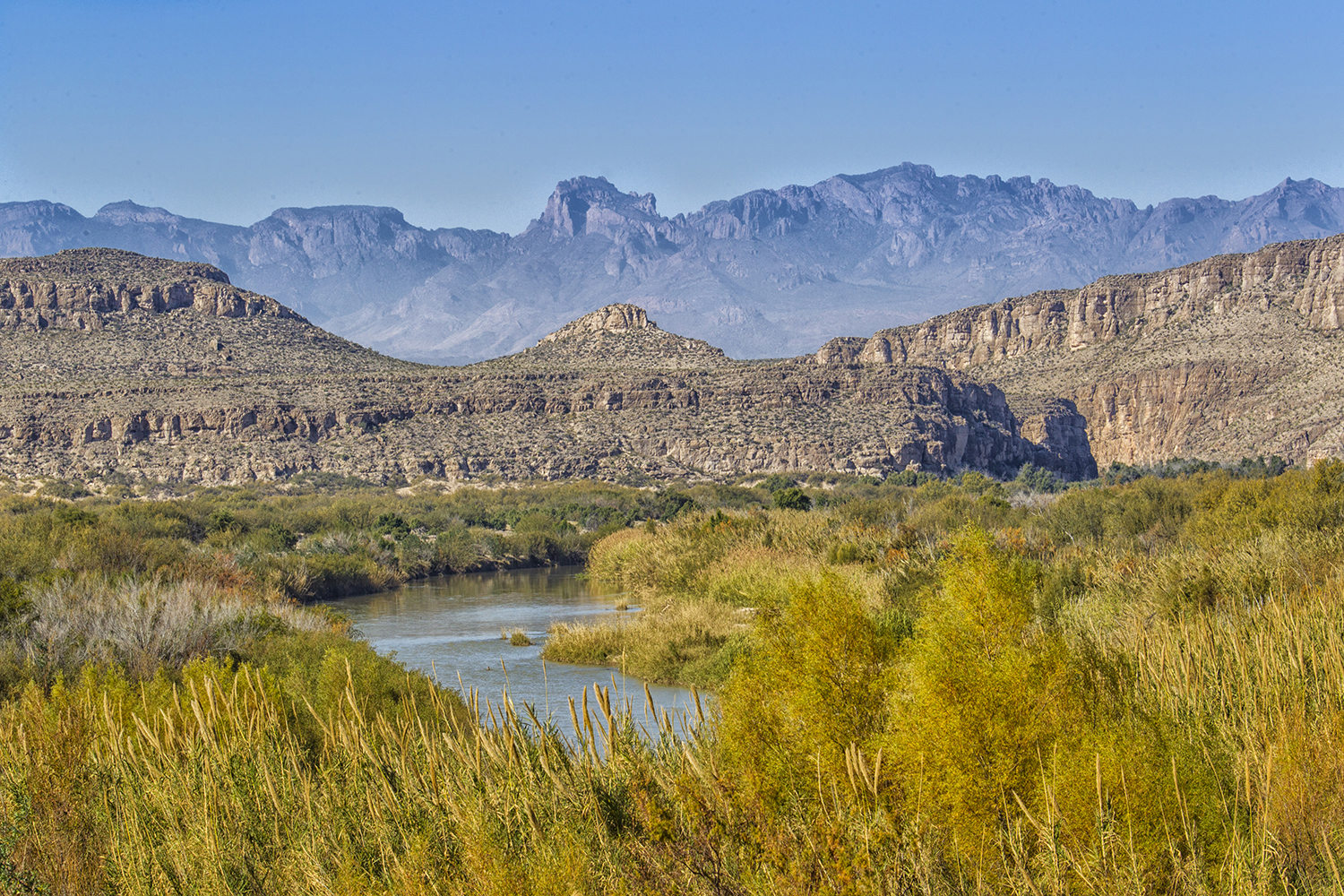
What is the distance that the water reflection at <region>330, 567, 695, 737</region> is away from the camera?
50.6 feet

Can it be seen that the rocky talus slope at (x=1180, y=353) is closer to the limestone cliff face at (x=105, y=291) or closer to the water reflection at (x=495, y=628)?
the limestone cliff face at (x=105, y=291)

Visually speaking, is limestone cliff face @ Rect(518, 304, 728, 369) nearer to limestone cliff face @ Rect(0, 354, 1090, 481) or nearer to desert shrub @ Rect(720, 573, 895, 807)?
limestone cliff face @ Rect(0, 354, 1090, 481)

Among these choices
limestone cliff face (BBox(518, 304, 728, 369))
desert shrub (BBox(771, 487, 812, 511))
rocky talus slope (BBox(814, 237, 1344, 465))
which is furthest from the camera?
limestone cliff face (BBox(518, 304, 728, 369))

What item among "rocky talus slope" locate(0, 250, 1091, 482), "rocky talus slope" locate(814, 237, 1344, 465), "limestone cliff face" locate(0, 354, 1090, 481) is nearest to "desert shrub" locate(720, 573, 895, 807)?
"rocky talus slope" locate(0, 250, 1091, 482)

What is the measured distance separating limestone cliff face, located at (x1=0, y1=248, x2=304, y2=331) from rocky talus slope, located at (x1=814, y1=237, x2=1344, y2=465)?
43.3 meters

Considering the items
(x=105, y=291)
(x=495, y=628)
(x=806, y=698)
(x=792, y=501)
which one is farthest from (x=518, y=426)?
(x=806, y=698)

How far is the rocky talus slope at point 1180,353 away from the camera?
79062 millimetres

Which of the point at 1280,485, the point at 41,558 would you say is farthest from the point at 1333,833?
the point at 41,558

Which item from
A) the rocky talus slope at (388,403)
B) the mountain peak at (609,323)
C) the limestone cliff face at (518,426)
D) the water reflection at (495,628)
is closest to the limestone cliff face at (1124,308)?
the limestone cliff face at (518,426)

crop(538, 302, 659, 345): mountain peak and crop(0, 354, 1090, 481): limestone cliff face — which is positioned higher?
crop(538, 302, 659, 345): mountain peak

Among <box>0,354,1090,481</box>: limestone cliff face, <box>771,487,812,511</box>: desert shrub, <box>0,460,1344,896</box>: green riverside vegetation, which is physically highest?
<box>0,354,1090,481</box>: limestone cliff face

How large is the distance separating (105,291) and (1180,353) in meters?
81.6

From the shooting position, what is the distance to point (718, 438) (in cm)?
6956

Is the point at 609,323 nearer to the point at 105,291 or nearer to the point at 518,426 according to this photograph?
the point at 518,426
